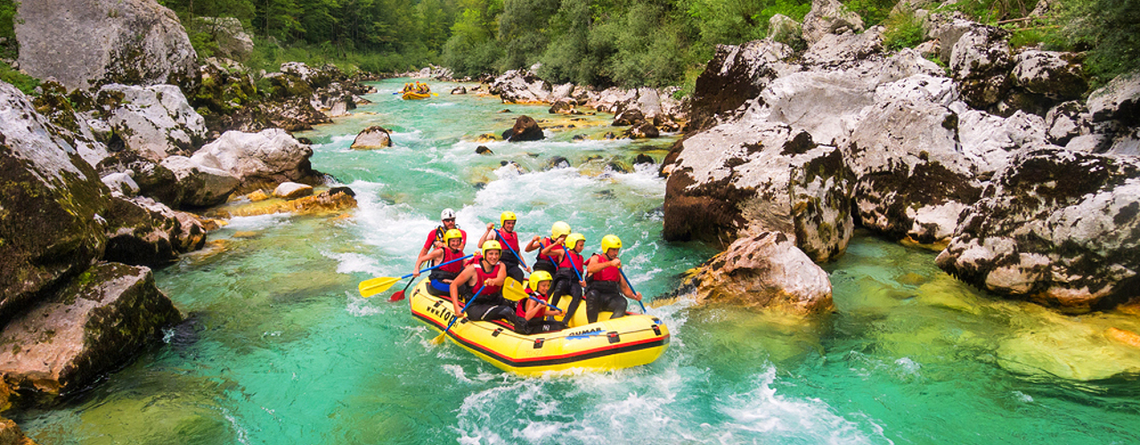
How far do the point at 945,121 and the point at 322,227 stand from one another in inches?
409

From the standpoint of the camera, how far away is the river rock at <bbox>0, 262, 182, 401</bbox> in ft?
16.1

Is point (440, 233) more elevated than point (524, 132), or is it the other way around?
point (440, 233)

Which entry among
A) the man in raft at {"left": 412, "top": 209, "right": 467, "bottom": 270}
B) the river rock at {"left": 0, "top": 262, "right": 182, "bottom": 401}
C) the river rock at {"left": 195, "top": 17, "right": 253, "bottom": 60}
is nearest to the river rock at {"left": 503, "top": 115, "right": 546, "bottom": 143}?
the man in raft at {"left": 412, "top": 209, "right": 467, "bottom": 270}

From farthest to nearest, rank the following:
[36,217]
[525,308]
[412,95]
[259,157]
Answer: [412,95] → [259,157] → [525,308] → [36,217]

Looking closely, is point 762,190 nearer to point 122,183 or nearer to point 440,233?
point 440,233

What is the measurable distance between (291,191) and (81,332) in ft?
21.5

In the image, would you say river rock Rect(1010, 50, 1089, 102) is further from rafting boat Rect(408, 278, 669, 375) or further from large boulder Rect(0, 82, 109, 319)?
large boulder Rect(0, 82, 109, 319)

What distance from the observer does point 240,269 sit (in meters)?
8.10

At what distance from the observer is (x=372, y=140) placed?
17.5 m

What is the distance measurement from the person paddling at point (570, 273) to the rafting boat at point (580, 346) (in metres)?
0.63

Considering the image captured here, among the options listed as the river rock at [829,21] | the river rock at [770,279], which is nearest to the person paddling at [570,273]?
the river rock at [770,279]

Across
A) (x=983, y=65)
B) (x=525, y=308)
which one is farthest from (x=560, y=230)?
(x=983, y=65)

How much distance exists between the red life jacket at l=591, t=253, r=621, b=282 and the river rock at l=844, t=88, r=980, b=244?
16.4 feet

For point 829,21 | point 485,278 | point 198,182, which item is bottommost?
point 198,182
